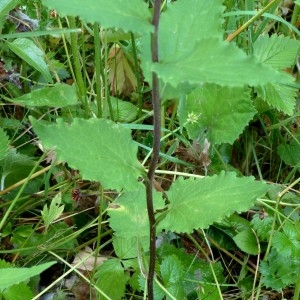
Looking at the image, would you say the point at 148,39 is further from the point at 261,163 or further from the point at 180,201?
the point at 261,163

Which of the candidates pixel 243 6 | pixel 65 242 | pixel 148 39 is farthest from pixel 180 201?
pixel 243 6

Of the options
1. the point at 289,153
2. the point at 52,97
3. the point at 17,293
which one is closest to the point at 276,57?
the point at 289,153

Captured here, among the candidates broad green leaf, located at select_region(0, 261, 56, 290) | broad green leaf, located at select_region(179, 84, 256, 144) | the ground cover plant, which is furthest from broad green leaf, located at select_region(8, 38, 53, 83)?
broad green leaf, located at select_region(0, 261, 56, 290)

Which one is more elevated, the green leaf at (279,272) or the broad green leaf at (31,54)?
the broad green leaf at (31,54)

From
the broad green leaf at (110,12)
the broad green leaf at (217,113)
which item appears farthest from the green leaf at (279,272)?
the broad green leaf at (110,12)

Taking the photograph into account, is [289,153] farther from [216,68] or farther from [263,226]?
[216,68]

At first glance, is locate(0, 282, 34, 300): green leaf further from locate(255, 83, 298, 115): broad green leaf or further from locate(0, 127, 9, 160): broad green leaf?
locate(255, 83, 298, 115): broad green leaf

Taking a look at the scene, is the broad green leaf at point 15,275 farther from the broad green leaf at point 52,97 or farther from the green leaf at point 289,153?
the green leaf at point 289,153
